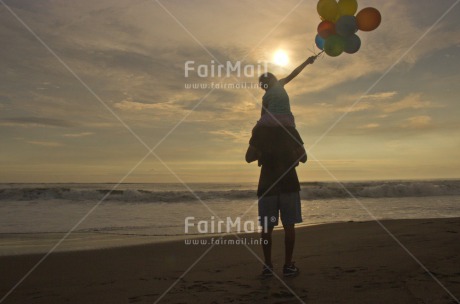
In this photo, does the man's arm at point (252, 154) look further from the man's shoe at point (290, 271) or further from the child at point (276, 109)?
the man's shoe at point (290, 271)

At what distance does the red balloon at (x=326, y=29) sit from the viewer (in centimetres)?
548

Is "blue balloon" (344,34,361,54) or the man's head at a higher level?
"blue balloon" (344,34,361,54)

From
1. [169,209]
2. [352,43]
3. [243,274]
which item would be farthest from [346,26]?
[169,209]

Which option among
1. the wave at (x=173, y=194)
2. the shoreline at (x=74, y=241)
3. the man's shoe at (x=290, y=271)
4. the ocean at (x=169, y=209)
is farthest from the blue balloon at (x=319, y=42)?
the wave at (x=173, y=194)

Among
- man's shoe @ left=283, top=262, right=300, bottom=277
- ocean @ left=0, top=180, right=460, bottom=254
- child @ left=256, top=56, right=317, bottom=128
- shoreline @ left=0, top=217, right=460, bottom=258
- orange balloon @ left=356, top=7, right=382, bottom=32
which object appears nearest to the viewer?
man's shoe @ left=283, top=262, right=300, bottom=277

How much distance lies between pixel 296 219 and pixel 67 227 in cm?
780

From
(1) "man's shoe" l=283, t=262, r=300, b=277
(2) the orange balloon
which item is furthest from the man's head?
(1) "man's shoe" l=283, t=262, r=300, b=277

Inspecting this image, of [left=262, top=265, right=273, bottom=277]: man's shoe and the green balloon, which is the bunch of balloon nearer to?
the green balloon

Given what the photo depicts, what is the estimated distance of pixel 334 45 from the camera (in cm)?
530

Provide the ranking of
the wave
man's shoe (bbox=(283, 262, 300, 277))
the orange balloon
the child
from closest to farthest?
1. man's shoe (bbox=(283, 262, 300, 277))
2. the child
3. the orange balloon
4. the wave

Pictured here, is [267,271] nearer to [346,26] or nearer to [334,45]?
[334,45]

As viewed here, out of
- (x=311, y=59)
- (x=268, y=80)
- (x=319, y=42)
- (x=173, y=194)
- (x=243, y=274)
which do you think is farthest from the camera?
(x=173, y=194)

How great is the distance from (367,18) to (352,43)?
399 mm

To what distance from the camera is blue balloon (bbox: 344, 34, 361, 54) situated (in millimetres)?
5332
